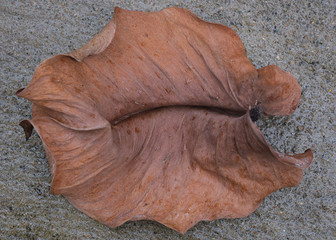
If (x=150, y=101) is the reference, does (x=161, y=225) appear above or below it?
below

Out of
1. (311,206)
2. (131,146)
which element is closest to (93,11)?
(131,146)

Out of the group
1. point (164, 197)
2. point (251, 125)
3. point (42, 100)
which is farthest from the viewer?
point (164, 197)

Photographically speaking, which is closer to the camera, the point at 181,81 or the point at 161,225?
the point at 181,81

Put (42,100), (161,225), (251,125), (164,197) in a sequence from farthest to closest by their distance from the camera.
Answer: (161,225)
(164,197)
(251,125)
(42,100)

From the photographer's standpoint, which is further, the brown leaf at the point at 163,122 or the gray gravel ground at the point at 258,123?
the gray gravel ground at the point at 258,123

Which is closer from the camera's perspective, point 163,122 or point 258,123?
point 163,122

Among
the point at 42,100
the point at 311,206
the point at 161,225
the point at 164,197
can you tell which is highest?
the point at 42,100

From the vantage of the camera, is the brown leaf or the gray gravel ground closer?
the brown leaf

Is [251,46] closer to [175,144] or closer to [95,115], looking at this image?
[175,144]
